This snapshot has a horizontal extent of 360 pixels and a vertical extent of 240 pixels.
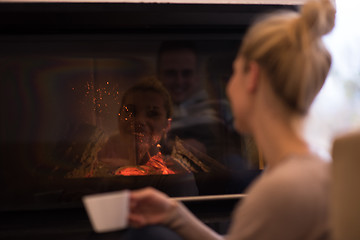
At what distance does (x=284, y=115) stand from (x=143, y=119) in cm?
120

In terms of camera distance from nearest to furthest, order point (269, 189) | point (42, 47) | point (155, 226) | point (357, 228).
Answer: point (357, 228), point (269, 189), point (155, 226), point (42, 47)

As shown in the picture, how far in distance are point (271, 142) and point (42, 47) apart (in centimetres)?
140

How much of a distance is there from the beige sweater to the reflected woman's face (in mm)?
1246

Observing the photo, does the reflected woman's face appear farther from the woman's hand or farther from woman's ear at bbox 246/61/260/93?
woman's ear at bbox 246/61/260/93

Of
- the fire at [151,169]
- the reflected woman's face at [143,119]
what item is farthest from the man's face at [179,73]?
the fire at [151,169]

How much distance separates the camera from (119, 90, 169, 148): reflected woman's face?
1922 millimetres

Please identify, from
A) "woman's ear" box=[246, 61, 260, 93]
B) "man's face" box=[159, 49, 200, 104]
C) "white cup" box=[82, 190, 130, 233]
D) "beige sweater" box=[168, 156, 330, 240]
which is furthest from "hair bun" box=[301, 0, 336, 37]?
"man's face" box=[159, 49, 200, 104]

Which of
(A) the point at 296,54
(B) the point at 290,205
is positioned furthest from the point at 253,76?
(B) the point at 290,205

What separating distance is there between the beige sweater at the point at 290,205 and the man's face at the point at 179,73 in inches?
49.5

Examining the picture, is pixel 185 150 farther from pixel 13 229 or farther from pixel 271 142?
pixel 271 142

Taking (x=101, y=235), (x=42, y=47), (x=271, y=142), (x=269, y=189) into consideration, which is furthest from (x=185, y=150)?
(x=269, y=189)

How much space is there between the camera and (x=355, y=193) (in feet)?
1.86

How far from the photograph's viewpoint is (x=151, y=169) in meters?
1.93

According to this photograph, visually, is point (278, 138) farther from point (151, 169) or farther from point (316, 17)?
point (151, 169)
